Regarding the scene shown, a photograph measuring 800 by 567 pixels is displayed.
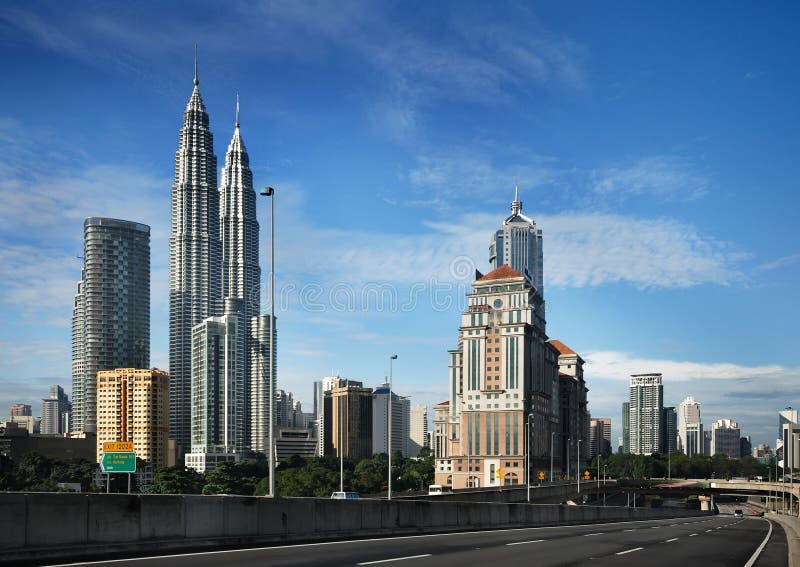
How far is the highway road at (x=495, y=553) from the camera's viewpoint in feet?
61.8

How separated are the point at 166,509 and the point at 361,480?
181750mm

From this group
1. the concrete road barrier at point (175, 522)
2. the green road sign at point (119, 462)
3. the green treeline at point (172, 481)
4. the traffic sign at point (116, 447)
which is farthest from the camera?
the green treeline at point (172, 481)

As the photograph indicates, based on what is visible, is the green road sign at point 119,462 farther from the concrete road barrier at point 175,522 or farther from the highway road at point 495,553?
the highway road at point 495,553

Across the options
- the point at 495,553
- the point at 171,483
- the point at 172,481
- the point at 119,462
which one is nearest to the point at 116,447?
the point at 119,462

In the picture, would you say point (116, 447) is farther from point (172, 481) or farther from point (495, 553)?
point (172, 481)

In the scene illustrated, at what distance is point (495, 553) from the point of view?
75.5ft

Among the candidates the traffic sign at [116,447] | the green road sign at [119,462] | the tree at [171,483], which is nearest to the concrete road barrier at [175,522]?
the green road sign at [119,462]

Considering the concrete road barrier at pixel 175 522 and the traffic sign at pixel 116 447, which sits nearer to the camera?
the concrete road barrier at pixel 175 522

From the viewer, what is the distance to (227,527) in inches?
867

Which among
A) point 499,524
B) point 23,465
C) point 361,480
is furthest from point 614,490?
point 499,524

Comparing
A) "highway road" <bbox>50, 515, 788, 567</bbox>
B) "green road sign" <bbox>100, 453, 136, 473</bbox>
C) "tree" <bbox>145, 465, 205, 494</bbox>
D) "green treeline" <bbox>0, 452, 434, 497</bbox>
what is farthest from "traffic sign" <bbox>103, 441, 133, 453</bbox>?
"tree" <bbox>145, 465, 205, 494</bbox>

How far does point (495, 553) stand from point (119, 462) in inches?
703

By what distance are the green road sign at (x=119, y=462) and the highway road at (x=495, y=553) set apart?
12.7 metres

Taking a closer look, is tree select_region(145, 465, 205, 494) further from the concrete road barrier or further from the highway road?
the highway road
